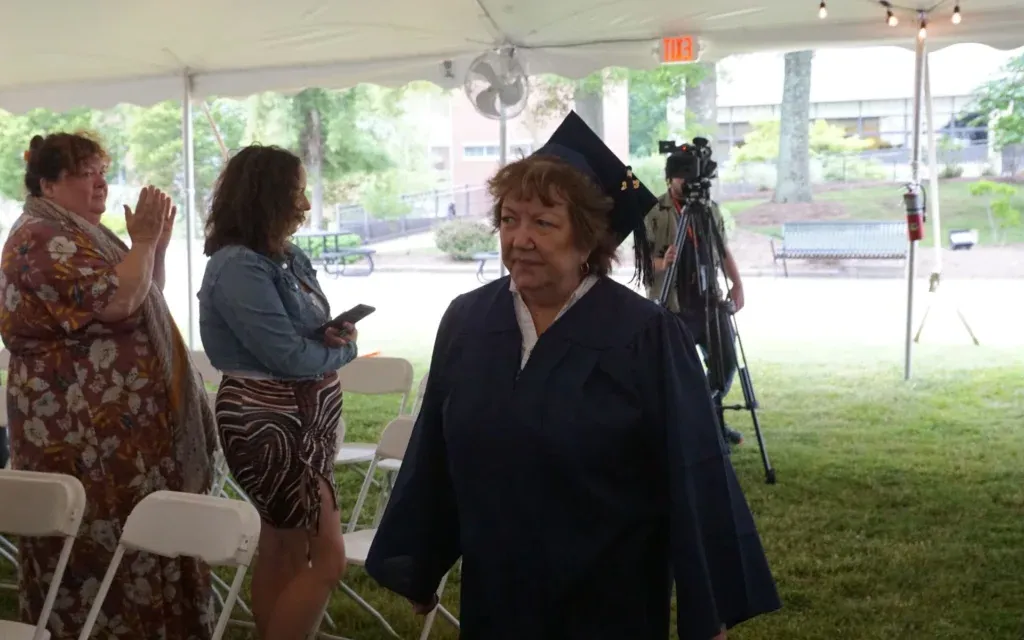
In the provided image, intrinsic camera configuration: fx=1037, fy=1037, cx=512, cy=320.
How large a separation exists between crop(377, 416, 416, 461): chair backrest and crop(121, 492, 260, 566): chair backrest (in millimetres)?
888

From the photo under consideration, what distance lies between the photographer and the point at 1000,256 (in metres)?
13.2

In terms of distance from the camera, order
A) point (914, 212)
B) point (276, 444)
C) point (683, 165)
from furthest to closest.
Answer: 1. point (914, 212)
2. point (683, 165)
3. point (276, 444)

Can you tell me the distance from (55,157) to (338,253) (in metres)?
12.9

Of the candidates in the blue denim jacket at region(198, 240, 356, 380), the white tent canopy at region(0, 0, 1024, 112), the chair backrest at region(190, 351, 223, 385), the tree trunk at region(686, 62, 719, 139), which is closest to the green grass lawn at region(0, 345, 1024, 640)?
the chair backrest at region(190, 351, 223, 385)

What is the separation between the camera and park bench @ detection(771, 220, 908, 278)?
1351cm

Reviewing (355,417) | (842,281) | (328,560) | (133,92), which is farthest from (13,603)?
(842,281)

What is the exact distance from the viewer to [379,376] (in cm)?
417

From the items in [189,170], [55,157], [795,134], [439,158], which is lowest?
[55,157]

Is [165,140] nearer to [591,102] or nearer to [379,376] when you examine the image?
[591,102]

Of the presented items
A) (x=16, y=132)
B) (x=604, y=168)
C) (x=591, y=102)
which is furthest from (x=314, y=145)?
(x=604, y=168)

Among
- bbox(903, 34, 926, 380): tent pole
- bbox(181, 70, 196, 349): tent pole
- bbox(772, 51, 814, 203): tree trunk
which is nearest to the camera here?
bbox(903, 34, 926, 380): tent pole

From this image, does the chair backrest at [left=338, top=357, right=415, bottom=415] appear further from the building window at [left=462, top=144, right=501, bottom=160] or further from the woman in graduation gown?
the building window at [left=462, top=144, right=501, bottom=160]

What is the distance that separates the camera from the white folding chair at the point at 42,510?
2.46 m

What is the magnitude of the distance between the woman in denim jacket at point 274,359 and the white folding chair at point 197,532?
16 centimetres
